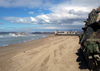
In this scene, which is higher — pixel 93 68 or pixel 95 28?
pixel 95 28

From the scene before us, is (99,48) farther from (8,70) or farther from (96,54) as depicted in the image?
(8,70)

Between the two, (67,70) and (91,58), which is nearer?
(91,58)

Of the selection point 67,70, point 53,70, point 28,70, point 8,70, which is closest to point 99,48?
point 67,70

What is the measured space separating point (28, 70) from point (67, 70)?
2.42 metres

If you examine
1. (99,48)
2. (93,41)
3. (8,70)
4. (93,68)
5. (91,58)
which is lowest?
(8,70)

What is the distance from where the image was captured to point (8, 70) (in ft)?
20.2

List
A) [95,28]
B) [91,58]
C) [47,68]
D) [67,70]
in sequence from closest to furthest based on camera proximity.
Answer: [91,58] < [95,28] < [67,70] < [47,68]

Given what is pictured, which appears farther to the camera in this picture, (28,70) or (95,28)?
(28,70)

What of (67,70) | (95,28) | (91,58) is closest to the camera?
(91,58)

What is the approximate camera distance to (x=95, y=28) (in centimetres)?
488

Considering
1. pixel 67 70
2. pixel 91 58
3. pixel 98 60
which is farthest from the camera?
pixel 67 70

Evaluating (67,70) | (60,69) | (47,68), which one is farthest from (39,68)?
(67,70)

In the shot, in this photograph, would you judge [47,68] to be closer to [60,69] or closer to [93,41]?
[60,69]

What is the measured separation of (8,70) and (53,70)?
2.97m
